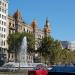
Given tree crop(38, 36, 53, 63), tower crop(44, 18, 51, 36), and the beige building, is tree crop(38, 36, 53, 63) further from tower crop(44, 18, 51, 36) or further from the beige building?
tower crop(44, 18, 51, 36)

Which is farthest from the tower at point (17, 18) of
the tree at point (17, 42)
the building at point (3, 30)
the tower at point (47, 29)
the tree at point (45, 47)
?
the tower at point (47, 29)

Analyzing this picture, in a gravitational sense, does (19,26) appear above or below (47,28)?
below

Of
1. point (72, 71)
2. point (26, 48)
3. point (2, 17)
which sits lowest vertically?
point (72, 71)

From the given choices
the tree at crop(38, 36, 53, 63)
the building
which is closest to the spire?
the building

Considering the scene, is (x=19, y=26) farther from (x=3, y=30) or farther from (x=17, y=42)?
(x=17, y=42)

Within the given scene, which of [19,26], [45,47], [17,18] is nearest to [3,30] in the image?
[19,26]

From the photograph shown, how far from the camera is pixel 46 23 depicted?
189375mm

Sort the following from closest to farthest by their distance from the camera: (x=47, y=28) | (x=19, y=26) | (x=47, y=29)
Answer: (x=19, y=26), (x=47, y=29), (x=47, y=28)

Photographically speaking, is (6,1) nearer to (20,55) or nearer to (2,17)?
(2,17)

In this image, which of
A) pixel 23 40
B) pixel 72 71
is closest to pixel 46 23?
pixel 23 40

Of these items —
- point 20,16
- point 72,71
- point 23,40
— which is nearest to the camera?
point 72,71

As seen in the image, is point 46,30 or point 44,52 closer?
point 44,52

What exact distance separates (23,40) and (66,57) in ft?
135

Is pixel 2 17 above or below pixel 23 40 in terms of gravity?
above
